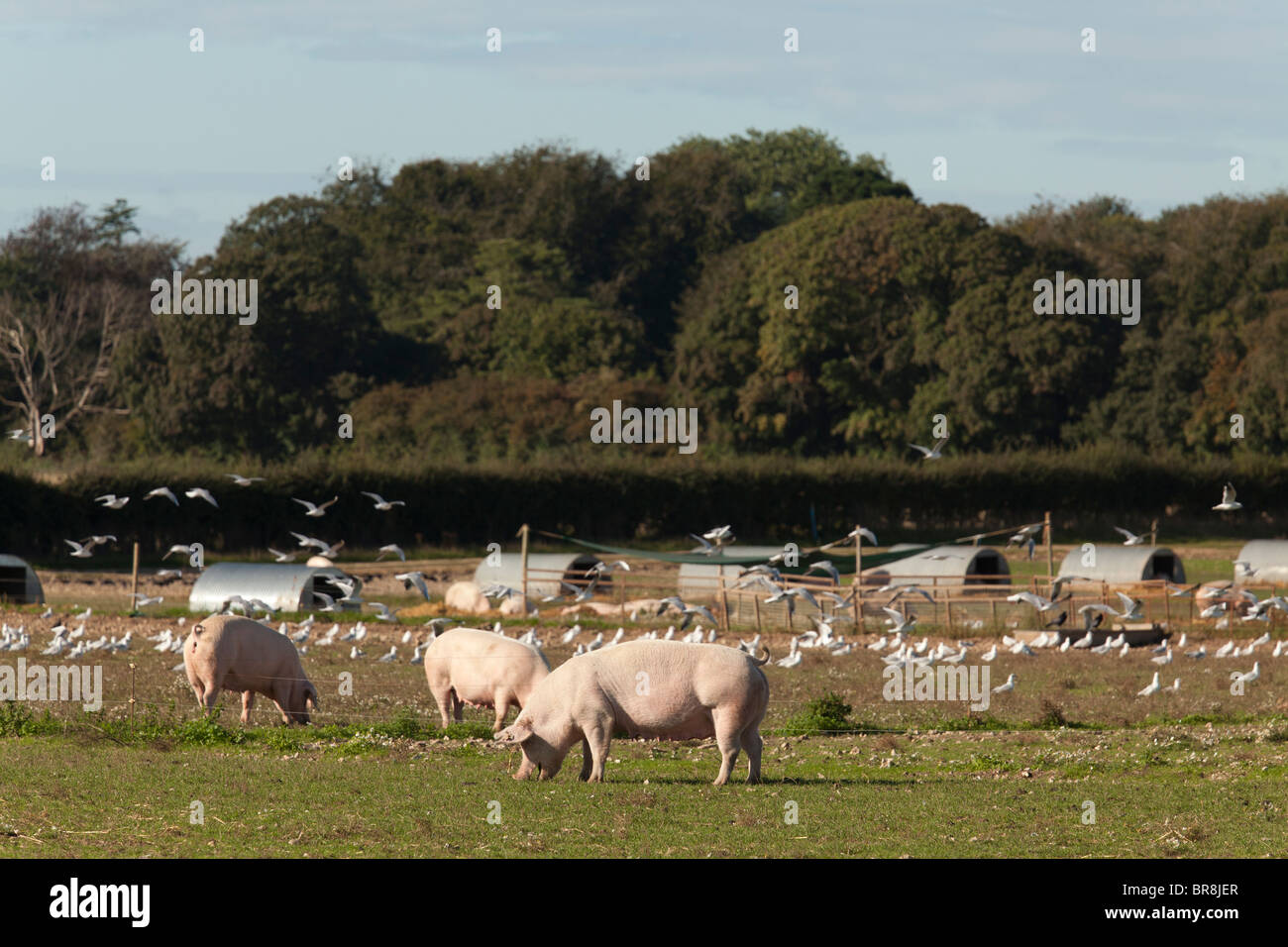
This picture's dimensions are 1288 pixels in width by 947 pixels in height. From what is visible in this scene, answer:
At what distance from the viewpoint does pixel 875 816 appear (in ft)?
47.9

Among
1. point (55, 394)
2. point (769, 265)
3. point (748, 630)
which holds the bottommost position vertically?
point (748, 630)

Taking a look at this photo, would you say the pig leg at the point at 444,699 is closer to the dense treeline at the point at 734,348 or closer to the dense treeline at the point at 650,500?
the dense treeline at the point at 650,500

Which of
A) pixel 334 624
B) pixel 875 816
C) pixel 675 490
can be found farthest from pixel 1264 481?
pixel 875 816

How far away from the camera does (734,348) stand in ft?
270

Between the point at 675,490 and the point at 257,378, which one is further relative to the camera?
the point at 257,378

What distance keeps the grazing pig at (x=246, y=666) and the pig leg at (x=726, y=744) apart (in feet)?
23.8

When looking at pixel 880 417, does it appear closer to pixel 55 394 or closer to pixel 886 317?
pixel 886 317

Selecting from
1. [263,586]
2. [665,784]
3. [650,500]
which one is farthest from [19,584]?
[650,500]

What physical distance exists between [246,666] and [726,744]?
7.79 meters

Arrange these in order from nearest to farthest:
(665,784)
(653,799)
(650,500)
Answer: (653,799), (665,784), (650,500)

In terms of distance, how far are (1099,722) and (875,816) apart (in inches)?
355

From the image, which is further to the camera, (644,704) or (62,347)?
(62,347)

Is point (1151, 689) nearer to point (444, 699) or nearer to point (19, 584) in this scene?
point (444, 699)

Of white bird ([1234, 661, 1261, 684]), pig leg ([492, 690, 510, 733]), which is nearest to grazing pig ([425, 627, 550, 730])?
pig leg ([492, 690, 510, 733])
